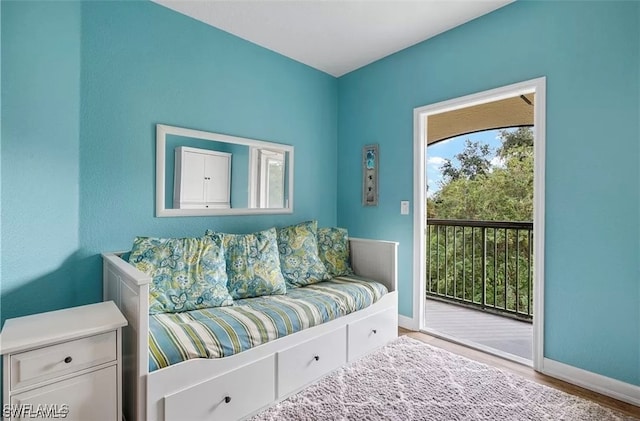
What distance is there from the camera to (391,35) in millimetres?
2623

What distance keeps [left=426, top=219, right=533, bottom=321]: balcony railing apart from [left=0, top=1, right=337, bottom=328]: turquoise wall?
2.28m

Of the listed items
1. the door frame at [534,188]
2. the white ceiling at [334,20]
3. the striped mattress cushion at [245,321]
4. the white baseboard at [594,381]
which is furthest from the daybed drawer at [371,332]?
the white ceiling at [334,20]

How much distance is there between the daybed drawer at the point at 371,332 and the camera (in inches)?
87.0

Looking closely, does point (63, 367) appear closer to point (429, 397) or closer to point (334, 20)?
point (429, 397)

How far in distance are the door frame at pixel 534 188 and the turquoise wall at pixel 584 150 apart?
0.14 feet

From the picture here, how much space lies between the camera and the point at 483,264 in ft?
11.4

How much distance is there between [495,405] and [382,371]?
2.11 ft

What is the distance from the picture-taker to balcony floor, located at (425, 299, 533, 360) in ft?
8.41

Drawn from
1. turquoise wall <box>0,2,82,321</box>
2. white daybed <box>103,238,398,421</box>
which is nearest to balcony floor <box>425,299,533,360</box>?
white daybed <box>103,238,398,421</box>

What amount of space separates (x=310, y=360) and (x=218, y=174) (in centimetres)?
151

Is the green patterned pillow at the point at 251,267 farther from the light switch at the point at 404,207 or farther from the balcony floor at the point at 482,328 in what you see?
the balcony floor at the point at 482,328

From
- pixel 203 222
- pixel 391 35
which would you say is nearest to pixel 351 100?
pixel 391 35

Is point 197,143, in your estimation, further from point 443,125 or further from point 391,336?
point 443,125

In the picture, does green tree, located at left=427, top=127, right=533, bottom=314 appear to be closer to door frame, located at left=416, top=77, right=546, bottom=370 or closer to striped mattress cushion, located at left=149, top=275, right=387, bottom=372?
door frame, located at left=416, top=77, right=546, bottom=370
